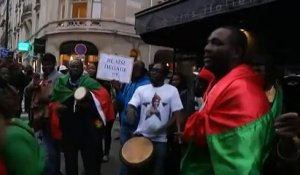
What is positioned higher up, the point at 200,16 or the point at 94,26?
the point at 94,26

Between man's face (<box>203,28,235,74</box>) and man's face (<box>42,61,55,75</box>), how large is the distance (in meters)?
4.31

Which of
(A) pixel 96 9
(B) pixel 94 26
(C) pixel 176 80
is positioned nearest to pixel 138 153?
(C) pixel 176 80

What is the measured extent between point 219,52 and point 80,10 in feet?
117

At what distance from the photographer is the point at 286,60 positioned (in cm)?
548

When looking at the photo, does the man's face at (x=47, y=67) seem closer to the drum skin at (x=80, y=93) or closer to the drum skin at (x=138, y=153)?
the drum skin at (x=80, y=93)

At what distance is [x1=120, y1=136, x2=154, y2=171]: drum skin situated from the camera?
18.9 feet

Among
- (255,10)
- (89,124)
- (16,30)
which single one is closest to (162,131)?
(89,124)

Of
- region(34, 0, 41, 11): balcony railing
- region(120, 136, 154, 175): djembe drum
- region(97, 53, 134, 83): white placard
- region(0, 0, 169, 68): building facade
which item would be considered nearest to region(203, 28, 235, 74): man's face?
region(120, 136, 154, 175): djembe drum

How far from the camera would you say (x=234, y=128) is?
2.71 m

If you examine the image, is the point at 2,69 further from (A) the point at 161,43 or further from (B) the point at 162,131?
(B) the point at 162,131

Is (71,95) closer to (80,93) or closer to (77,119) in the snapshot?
(80,93)

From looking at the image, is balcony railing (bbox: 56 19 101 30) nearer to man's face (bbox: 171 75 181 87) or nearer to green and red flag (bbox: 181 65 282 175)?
man's face (bbox: 171 75 181 87)

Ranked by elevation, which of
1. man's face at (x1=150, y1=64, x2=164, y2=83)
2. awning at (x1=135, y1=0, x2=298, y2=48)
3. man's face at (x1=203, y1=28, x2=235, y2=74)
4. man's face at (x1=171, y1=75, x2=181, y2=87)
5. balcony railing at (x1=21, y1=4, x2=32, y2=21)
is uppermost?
balcony railing at (x1=21, y1=4, x2=32, y2=21)

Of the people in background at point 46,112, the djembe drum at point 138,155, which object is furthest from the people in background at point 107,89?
the djembe drum at point 138,155
